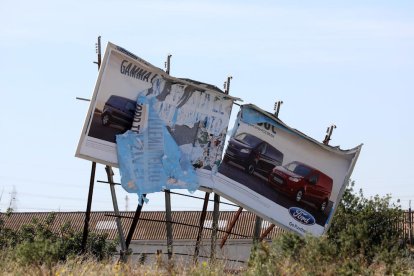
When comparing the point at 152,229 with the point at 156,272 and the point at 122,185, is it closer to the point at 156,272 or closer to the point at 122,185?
the point at 122,185

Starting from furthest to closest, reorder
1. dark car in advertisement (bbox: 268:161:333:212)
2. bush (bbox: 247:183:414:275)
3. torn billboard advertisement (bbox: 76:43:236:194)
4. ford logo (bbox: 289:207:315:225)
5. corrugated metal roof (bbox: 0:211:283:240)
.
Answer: corrugated metal roof (bbox: 0:211:283:240) → ford logo (bbox: 289:207:315:225) → dark car in advertisement (bbox: 268:161:333:212) → torn billboard advertisement (bbox: 76:43:236:194) → bush (bbox: 247:183:414:275)

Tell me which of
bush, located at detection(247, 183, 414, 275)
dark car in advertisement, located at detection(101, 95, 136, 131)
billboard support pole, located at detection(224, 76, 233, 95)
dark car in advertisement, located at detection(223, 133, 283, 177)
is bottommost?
bush, located at detection(247, 183, 414, 275)

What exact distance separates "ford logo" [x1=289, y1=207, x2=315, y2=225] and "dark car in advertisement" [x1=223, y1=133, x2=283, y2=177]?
1403 mm

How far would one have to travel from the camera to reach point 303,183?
27.8 metres

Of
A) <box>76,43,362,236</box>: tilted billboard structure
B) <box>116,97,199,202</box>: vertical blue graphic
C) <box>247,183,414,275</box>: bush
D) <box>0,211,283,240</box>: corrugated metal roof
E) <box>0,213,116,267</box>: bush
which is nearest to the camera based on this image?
<box>247,183,414,275</box>: bush

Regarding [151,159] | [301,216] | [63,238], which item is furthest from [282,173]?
[63,238]

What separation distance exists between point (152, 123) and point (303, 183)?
5.72 m

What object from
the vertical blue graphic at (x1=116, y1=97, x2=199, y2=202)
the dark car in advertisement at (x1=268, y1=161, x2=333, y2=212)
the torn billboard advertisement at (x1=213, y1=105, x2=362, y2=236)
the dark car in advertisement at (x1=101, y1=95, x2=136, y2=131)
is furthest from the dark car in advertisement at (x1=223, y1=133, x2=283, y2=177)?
the dark car in advertisement at (x1=101, y1=95, x2=136, y2=131)

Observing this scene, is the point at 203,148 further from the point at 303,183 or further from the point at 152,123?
the point at 303,183

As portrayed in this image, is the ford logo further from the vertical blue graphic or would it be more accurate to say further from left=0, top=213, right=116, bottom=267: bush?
left=0, top=213, right=116, bottom=267: bush

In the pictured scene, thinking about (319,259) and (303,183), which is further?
(303,183)

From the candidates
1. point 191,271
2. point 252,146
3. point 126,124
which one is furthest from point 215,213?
point 191,271

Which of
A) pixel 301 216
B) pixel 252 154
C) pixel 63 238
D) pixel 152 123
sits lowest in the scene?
pixel 63 238

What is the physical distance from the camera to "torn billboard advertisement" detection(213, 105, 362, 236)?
1032 inches
